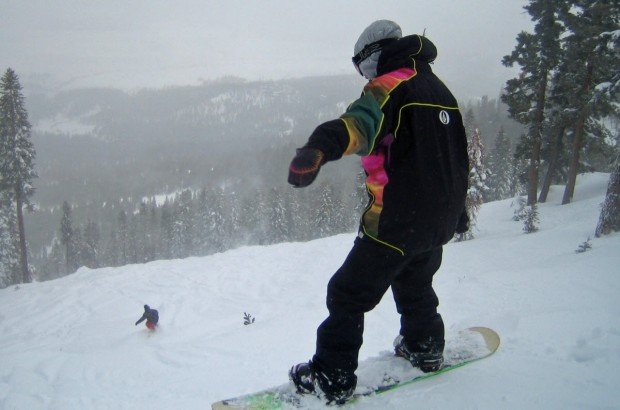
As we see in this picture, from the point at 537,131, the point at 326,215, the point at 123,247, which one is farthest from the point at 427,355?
the point at 123,247

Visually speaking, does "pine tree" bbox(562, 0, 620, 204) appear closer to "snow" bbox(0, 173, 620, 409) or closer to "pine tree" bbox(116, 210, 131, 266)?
"snow" bbox(0, 173, 620, 409)

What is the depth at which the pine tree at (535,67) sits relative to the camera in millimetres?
20234

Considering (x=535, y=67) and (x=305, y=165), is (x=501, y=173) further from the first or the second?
(x=305, y=165)

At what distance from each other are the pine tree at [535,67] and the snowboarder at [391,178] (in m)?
23.1

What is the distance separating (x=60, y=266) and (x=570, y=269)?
9753 centimetres

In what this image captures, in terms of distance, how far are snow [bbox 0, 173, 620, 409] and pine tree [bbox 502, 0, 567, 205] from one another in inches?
192

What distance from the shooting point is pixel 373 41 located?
236 centimetres

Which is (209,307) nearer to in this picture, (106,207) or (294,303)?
(294,303)

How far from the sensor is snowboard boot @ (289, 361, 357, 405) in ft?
7.86

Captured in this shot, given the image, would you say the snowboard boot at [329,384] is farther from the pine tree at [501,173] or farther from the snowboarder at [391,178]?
the pine tree at [501,173]

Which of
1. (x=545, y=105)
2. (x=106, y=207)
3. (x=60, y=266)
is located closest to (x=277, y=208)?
(x=545, y=105)

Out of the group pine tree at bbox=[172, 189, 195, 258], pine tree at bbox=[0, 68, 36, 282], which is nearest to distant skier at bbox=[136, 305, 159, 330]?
pine tree at bbox=[0, 68, 36, 282]

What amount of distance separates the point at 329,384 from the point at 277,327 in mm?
6078

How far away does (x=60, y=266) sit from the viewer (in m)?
80.8
